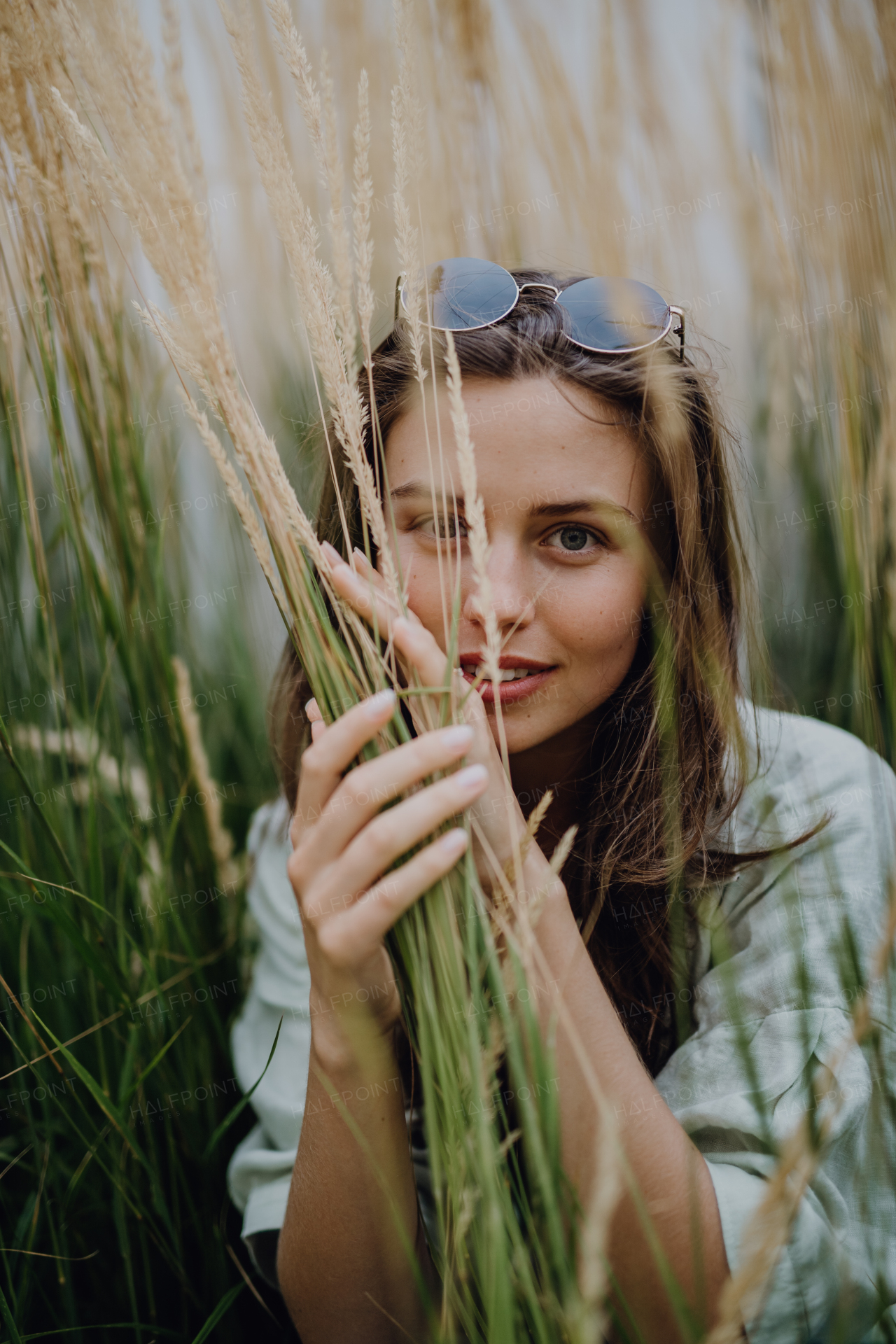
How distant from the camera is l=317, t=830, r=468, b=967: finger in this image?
2.13 feet

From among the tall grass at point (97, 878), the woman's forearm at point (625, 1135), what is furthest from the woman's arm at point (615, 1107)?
the tall grass at point (97, 878)

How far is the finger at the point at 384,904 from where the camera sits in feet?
2.13

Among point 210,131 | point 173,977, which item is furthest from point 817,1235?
point 210,131

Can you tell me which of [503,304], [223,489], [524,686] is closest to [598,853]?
[524,686]

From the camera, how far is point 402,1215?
0.79 metres

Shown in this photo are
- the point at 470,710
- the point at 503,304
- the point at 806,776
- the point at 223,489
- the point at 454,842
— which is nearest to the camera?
the point at 454,842

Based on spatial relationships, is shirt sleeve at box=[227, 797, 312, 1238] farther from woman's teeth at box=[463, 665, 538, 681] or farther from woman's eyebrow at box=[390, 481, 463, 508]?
woman's eyebrow at box=[390, 481, 463, 508]

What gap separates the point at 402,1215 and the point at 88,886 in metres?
0.59

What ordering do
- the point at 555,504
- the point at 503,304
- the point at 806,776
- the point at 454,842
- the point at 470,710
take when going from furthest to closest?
the point at 806,776
the point at 503,304
the point at 555,504
the point at 470,710
the point at 454,842

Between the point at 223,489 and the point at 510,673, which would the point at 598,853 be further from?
the point at 223,489

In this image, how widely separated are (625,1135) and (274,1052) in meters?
0.61

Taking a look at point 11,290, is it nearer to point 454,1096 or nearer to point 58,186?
point 58,186

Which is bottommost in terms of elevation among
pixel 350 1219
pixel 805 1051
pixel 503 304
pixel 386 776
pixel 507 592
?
pixel 350 1219

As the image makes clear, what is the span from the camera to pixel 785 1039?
94cm
